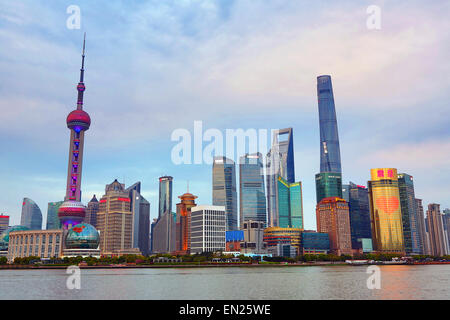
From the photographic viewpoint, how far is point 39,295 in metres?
78.6
